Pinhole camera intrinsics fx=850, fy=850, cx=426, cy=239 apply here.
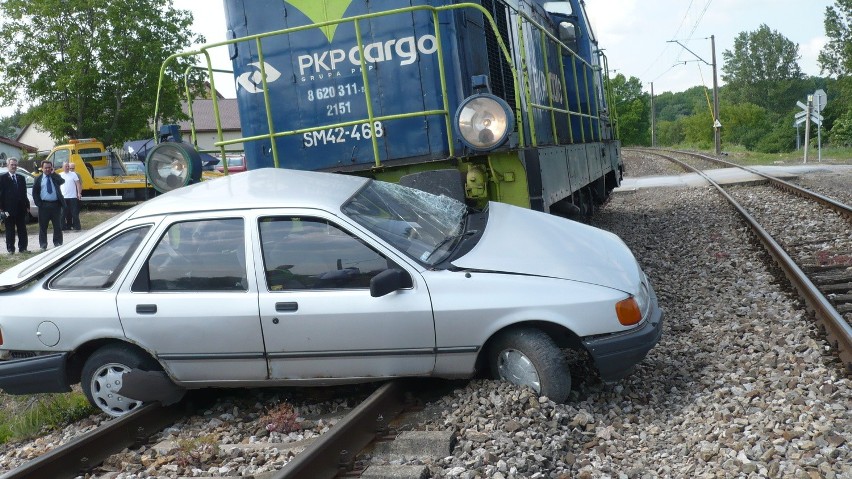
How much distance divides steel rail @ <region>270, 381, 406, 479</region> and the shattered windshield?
32.2 inches

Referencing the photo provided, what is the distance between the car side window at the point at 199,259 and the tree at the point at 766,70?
111838mm

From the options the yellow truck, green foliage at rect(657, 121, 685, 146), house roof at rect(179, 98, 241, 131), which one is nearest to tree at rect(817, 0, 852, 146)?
green foliage at rect(657, 121, 685, 146)

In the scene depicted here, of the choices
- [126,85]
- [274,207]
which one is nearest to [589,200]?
[274,207]

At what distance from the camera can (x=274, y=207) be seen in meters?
4.98

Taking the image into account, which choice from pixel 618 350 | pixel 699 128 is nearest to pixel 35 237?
pixel 618 350

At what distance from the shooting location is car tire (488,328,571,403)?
4.57 meters

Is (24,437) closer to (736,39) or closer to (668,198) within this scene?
(668,198)

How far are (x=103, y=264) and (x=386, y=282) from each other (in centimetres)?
186

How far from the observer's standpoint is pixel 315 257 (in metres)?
4.87

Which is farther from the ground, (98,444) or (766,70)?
(766,70)

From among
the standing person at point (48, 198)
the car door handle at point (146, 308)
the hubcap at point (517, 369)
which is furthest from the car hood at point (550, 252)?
the standing person at point (48, 198)

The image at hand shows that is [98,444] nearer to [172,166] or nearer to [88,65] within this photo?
[172,166]

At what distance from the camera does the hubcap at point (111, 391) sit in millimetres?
5059

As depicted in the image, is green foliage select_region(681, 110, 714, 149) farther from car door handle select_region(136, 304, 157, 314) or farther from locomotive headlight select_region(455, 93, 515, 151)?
car door handle select_region(136, 304, 157, 314)
